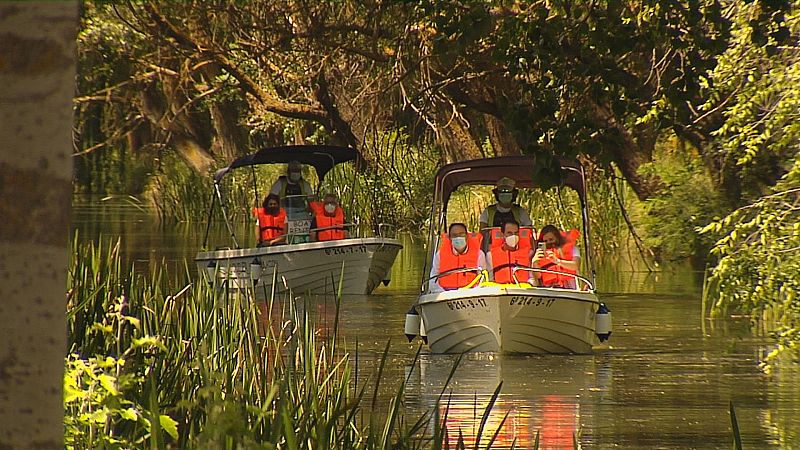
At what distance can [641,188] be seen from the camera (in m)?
27.3

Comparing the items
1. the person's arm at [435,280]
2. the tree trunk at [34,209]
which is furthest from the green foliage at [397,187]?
the tree trunk at [34,209]

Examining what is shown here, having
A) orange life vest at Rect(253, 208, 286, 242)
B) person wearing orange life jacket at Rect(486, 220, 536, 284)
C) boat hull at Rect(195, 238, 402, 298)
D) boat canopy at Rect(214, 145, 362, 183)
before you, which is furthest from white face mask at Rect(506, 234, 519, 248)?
boat canopy at Rect(214, 145, 362, 183)

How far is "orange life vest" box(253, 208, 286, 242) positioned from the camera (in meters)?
24.7

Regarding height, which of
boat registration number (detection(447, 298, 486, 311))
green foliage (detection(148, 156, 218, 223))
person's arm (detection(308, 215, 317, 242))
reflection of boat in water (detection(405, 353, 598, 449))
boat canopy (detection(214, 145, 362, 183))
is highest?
green foliage (detection(148, 156, 218, 223))

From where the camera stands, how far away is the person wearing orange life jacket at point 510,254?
16734 millimetres

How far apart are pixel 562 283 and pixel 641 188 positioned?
35.1ft

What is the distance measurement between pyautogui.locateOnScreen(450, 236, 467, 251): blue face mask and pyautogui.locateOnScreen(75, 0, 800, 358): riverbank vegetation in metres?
1.48

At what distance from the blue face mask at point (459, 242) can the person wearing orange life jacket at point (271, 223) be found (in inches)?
317

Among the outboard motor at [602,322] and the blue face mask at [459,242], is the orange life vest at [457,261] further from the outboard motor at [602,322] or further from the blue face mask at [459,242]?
the outboard motor at [602,322]

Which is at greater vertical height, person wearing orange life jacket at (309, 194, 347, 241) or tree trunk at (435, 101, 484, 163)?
tree trunk at (435, 101, 484, 163)

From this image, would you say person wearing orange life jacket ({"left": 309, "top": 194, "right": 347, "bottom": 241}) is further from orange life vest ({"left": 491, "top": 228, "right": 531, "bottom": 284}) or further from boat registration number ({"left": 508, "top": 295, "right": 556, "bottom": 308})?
boat registration number ({"left": 508, "top": 295, "right": 556, "bottom": 308})

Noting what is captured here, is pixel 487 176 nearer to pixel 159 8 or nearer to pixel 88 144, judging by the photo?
pixel 159 8

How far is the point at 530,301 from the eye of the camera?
1608cm

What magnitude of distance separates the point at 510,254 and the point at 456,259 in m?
0.53
